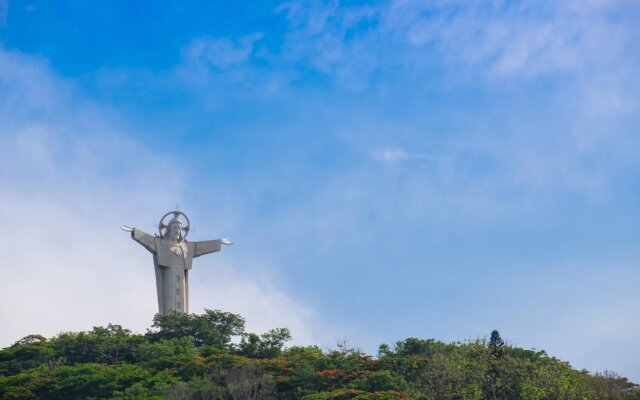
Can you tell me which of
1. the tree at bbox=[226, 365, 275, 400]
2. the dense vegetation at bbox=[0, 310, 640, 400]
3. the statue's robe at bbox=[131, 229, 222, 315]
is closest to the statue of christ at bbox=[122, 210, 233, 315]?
the statue's robe at bbox=[131, 229, 222, 315]

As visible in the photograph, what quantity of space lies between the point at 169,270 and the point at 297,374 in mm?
18578

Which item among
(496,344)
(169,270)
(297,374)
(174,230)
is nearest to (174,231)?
(174,230)

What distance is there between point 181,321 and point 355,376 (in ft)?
50.6

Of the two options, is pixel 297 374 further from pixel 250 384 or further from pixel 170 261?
pixel 170 261

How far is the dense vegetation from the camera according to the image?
35.5 meters

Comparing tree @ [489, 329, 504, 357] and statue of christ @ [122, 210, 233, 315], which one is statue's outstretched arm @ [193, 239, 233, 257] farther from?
tree @ [489, 329, 504, 357]

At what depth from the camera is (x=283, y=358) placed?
40.8 metres

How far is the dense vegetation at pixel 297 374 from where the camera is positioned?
1396 inches

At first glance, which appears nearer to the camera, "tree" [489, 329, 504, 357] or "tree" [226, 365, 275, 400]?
"tree" [226, 365, 275, 400]

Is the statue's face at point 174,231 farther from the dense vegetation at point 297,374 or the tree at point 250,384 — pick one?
the tree at point 250,384

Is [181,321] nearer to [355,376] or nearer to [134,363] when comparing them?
[134,363]

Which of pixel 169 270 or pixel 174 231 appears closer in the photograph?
pixel 169 270

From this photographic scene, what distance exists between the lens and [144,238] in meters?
53.2

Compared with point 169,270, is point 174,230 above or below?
above
